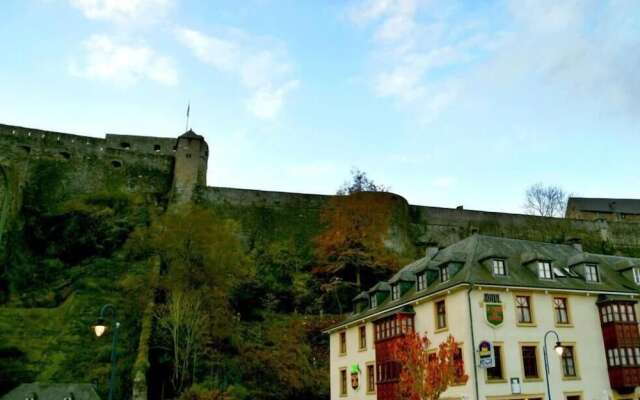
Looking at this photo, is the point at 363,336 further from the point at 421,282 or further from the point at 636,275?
the point at 636,275

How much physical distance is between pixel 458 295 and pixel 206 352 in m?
15.2

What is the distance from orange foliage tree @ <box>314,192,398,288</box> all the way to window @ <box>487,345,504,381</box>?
65.8ft

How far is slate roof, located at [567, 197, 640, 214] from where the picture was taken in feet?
253

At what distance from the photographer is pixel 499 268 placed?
2577 centimetres

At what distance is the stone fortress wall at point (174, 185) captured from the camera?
5150 centimetres

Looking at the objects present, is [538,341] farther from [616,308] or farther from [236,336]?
[236,336]

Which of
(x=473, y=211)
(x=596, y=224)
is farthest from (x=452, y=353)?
(x=596, y=224)

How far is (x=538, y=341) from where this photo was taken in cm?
2447

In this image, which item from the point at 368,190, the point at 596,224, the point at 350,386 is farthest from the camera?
the point at 596,224

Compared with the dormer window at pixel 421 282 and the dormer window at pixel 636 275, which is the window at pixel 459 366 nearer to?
the dormer window at pixel 421 282

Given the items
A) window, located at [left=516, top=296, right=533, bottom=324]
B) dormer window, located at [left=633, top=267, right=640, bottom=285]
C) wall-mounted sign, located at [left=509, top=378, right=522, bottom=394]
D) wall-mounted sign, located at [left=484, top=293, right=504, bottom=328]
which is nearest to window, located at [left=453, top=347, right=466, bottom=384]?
wall-mounted sign, located at [left=484, top=293, right=504, bottom=328]

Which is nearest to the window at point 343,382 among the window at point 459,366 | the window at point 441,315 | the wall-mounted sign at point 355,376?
the wall-mounted sign at point 355,376

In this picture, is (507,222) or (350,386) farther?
(507,222)

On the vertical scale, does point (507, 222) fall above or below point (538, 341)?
above
